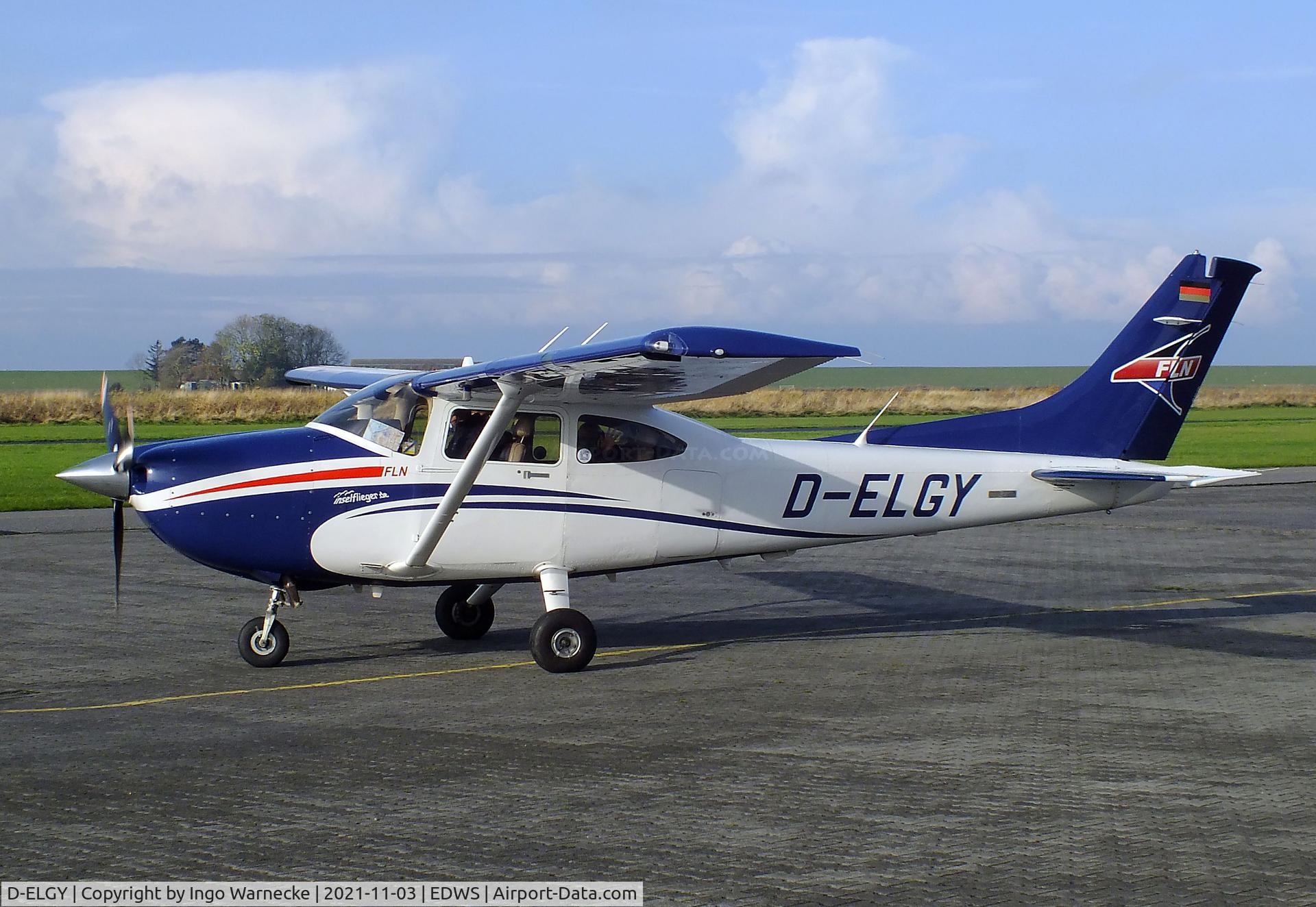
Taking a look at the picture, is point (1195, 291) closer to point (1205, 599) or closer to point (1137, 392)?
point (1137, 392)

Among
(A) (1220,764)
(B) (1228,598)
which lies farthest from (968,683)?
(B) (1228,598)

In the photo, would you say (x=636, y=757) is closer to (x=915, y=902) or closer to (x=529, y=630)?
(x=915, y=902)

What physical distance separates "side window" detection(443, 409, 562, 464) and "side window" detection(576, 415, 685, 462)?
210 mm

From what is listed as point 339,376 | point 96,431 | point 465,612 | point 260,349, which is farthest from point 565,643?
point 260,349

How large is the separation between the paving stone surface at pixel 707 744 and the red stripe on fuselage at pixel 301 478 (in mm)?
1410

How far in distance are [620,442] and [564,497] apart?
26.9 inches

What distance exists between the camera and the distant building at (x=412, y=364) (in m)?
13.0

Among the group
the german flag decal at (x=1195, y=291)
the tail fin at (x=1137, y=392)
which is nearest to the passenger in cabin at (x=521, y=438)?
the tail fin at (x=1137, y=392)

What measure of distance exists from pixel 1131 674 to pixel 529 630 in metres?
5.25

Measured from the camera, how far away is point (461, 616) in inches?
436

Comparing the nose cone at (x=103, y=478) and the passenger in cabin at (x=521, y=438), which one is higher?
the passenger in cabin at (x=521, y=438)

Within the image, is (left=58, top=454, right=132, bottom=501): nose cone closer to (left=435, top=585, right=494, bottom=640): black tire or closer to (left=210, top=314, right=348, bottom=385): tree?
(left=435, top=585, right=494, bottom=640): black tire

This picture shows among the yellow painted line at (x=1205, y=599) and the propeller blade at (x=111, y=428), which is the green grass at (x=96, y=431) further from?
the yellow painted line at (x=1205, y=599)
